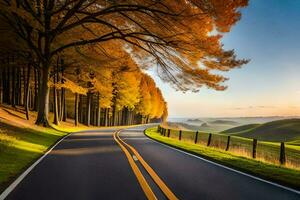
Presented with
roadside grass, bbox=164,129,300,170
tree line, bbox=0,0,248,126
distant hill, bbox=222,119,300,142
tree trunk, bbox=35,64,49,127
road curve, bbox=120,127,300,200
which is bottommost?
distant hill, bbox=222,119,300,142

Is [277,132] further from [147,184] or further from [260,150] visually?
[147,184]

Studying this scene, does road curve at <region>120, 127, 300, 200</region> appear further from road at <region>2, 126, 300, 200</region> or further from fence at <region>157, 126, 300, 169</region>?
fence at <region>157, 126, 300, 169</region>

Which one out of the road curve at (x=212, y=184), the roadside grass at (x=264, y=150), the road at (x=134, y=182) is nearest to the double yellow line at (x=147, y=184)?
the road at (x=134, y=182)

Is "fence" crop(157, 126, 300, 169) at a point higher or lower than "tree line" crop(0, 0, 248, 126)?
lower

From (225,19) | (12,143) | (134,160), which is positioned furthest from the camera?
(225,19)

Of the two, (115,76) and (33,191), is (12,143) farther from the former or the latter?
(115,76)

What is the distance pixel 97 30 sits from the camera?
2808cm

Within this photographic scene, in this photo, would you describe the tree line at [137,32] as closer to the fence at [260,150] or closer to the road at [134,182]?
the fence at [260,150]

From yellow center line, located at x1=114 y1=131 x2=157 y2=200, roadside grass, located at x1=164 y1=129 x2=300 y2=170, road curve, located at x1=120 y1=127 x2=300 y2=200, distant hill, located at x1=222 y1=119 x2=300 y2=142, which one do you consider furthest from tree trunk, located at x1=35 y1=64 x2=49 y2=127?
distant hill, located at x1=222 y1=119 x2=300 y2=142

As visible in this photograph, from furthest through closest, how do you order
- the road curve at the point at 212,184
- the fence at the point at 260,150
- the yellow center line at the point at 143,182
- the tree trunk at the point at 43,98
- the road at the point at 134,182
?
the tree trunk at the point at 43,98, the fence at the point at 260,150, the road curve at the point at 212,184, the road at the point at 134,182, the yellow center line at the point at 143,182

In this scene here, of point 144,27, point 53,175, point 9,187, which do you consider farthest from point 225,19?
point 9,187

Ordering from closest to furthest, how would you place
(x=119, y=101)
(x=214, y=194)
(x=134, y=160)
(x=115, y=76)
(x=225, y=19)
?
1. (x=214, y=194)
2. (x=134, y=160)
3. (x=225, y=19)
4. (x=115, y=76)
5. (x=119, y=101)

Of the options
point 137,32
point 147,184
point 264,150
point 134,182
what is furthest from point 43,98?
point 147,184

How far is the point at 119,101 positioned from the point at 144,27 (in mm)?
41026
